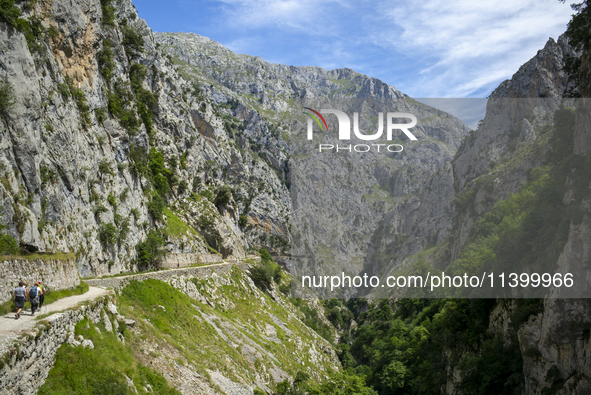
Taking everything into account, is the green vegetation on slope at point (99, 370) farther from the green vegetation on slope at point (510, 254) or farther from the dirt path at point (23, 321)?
the green vegetation on slope at point (510, 254)

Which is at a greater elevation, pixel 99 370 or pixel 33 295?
pixel 33 295

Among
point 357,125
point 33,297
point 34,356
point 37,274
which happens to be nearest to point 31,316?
point 33,297

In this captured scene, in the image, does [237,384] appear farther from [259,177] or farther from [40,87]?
[259,177]

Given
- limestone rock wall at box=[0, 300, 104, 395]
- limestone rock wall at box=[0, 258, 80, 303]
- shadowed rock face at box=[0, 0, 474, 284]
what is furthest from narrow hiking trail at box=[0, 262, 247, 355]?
shadowed rock face at box=[0, 0, 474, 284]

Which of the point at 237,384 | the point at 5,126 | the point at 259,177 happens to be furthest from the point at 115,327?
the point at 259,177

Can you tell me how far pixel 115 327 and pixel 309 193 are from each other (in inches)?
5718

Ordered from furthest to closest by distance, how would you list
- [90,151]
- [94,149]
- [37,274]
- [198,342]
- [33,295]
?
1. [94,149]
2. [90,151]
3. [198,342]
4. [37,274]
5. [33,295]

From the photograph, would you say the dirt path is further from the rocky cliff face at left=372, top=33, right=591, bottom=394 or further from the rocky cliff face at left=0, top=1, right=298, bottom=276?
the rocky cliff face at left=372, top=33, right=591, bottom=394

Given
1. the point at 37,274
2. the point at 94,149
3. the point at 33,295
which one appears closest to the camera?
the point at 33,295

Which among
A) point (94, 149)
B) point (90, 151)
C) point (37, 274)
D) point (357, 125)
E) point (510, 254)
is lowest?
point (510, 254)

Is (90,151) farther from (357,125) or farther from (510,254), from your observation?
(510,254)

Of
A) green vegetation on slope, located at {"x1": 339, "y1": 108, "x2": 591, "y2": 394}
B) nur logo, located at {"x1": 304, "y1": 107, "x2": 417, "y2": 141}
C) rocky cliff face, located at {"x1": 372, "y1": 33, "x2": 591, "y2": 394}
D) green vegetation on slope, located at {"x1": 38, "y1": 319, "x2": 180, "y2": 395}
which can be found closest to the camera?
green vegetation on slope, located at {"x1": 38, "y1": 319, "x2": 180, "y2": 395}

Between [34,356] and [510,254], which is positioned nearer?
[34,356]

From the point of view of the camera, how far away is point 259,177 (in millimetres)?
131500
